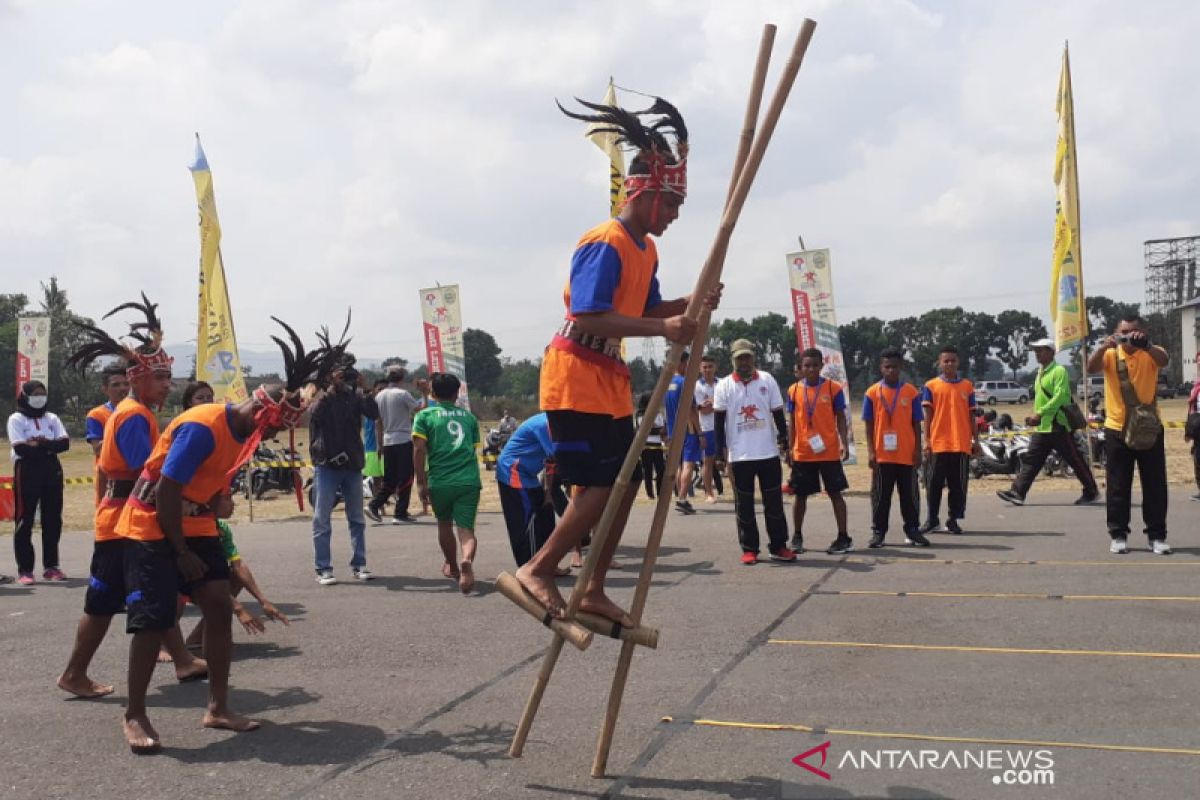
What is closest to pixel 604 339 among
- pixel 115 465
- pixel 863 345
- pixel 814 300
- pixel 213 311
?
pixel 115 465

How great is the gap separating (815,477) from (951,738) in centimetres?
617

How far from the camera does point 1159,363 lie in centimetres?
882

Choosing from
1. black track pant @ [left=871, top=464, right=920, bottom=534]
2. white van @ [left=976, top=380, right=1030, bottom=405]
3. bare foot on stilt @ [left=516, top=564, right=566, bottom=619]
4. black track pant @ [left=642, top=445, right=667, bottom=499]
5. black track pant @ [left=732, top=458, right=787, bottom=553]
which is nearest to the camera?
bare foot on stilt @ [left=516, top=564, right=566, bottom=619]

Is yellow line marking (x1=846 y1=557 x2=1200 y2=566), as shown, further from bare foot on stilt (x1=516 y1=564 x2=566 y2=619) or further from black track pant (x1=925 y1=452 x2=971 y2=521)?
bare foot on stilt (x1=516 y1=564 x2=566 y2=619)

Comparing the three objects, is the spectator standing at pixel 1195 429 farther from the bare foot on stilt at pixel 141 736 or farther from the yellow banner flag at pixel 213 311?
the yellow banner flag at pixel 213 311

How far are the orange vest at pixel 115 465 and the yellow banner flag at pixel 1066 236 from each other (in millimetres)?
13717

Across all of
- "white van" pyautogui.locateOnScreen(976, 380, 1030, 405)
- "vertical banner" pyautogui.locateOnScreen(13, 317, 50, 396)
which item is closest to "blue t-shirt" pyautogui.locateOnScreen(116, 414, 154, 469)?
"vertical banner" pyautogui.locateOnScreen(13, 317, 50, 396)

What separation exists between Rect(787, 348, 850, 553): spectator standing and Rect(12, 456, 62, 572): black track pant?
725 cm

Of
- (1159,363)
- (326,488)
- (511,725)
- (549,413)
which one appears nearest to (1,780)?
(511,725)

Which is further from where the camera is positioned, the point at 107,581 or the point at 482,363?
the point at 482,363

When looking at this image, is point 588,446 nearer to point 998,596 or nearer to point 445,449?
point 998,596

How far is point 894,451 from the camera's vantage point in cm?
1054

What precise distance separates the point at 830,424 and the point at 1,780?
785 centimetres

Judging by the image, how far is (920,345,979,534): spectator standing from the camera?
36.9 ft
